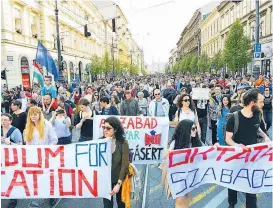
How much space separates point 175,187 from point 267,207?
173 centimetres

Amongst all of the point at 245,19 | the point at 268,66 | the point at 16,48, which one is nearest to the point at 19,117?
the point at 16,48

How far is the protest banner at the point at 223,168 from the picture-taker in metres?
3.80

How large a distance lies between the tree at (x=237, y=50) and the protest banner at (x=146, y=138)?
79.7 feet

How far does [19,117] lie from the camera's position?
20.1 ft

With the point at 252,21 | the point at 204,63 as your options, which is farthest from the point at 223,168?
the point at 204,63

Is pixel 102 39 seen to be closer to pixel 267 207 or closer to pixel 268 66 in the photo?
pixel 268 66

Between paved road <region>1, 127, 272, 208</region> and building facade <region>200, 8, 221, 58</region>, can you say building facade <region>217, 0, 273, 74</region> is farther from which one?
paved road <region>1, 127, 272, 208</region>

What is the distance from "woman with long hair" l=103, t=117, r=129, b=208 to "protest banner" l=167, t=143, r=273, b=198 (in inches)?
21.9

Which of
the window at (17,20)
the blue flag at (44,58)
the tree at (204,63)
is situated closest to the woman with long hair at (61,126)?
the blue flag at (44,58)

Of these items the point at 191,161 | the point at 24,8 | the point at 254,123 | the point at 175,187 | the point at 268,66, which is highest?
the point at 24,8

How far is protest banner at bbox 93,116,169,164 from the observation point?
5766mm

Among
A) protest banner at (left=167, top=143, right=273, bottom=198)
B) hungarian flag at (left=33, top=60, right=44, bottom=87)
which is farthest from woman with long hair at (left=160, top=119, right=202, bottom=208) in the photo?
hungarian flag at (left=33, top=60, right=44, bottom=87)

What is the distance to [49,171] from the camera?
4.00 metres

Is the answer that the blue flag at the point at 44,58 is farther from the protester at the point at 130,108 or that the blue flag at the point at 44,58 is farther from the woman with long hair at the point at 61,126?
the woman with long hair at the point at 61,126
